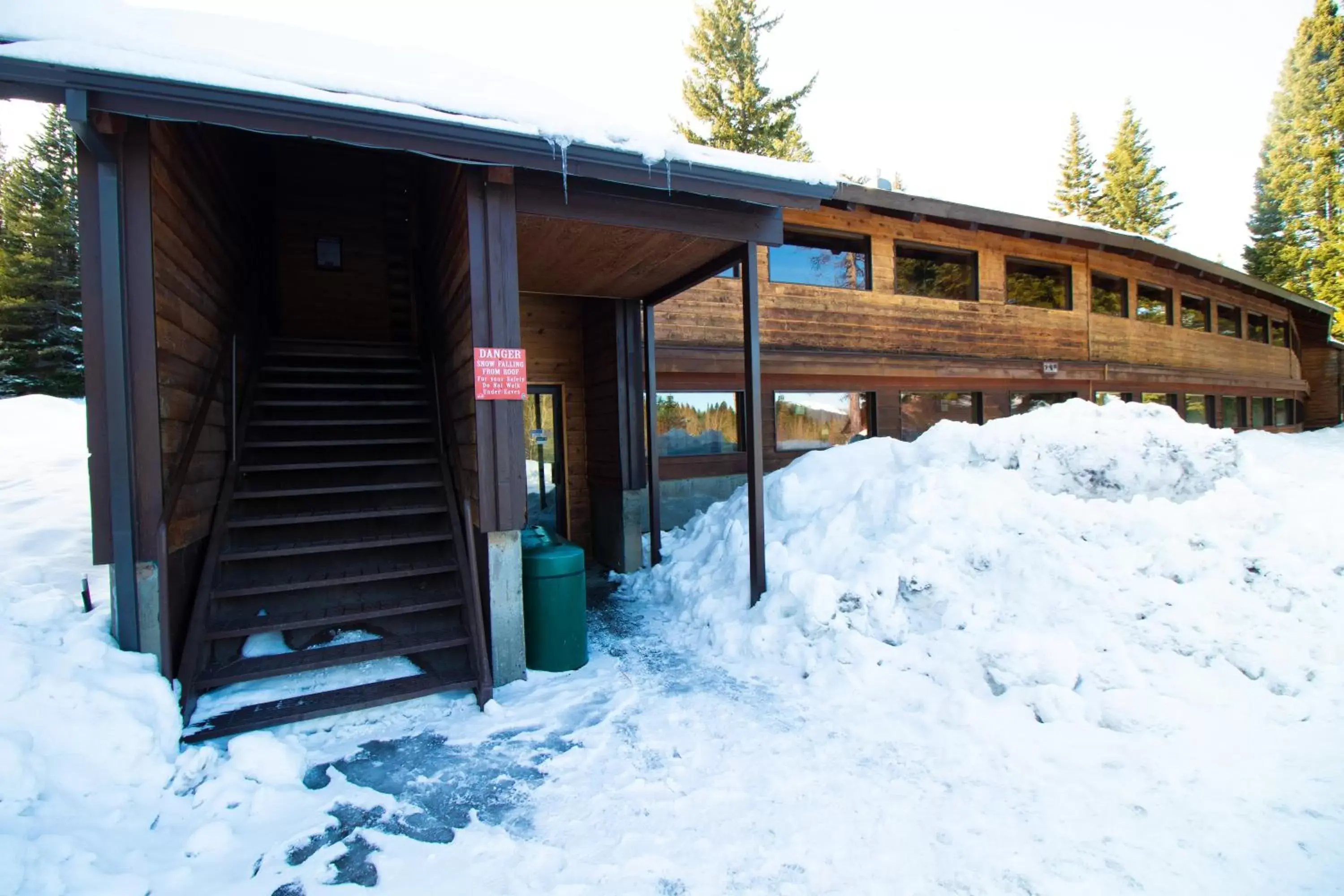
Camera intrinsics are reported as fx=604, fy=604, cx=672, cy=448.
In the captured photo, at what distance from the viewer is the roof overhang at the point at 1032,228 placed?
32.5 feet

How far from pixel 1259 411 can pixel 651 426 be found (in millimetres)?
23868

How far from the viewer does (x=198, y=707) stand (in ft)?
11.9

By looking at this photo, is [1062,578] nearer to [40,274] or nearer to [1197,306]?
[1197,306]

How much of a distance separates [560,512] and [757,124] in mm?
19063

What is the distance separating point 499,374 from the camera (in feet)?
13.6

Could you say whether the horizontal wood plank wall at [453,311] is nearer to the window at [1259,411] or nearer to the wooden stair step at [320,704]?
the wooden stair step at [320,704]

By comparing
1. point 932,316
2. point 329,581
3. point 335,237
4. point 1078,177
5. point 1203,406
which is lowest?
point 329,581

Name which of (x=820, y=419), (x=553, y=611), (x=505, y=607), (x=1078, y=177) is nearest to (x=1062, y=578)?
(x=553, y=611)

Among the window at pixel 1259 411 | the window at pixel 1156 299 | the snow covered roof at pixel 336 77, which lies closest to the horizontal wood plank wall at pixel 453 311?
the snow covered roof at pixel 336 77

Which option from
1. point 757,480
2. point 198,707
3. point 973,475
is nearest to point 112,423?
point 198,707

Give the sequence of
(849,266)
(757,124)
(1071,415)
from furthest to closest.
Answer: (757,124) → (849,266) → (1071,415)

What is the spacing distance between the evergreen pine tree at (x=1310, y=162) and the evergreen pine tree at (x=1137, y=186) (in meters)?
4.38

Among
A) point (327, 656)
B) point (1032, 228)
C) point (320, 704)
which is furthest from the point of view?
point (1032, 228)

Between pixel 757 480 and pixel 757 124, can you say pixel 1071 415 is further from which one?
pixel 757 124
